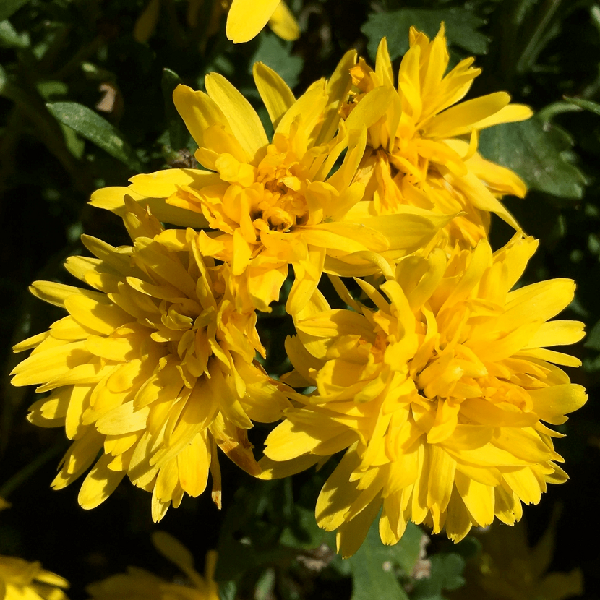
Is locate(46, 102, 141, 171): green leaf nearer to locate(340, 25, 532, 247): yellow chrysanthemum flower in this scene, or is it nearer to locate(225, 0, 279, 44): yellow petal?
locate(225, 0, 279, 44): yellow petal

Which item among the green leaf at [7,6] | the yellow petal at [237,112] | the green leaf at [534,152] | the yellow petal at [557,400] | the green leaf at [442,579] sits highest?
the green leaf at [7,6]

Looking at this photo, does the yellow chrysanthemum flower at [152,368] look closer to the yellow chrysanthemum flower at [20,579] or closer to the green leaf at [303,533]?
the yellow chrysanthemum flower at [20,579]

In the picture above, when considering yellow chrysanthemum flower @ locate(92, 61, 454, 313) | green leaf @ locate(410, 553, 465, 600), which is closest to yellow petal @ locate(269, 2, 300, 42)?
yellow chrysanthemum flower @ locate(92, 61, 454, 313)

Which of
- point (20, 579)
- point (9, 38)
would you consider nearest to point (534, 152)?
point (9, 38)

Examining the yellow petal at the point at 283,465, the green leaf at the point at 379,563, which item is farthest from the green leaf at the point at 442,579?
the yellow petal at the point at 283,465

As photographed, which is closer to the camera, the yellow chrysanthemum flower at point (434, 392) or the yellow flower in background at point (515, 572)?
the yellow chrysanthemum flower at point (434, 392)

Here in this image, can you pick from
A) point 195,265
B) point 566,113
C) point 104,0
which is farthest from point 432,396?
point 104,0

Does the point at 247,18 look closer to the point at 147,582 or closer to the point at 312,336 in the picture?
the point at 312,336
